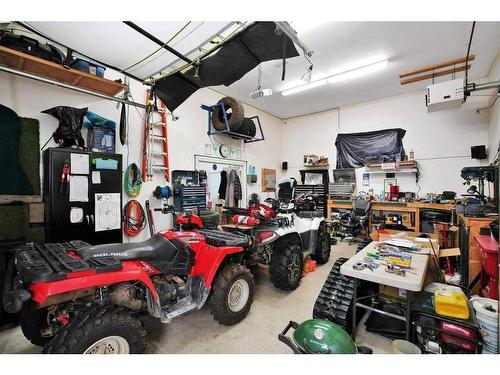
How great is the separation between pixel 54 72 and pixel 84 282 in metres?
2.67

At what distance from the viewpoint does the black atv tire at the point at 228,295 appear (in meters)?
2.12

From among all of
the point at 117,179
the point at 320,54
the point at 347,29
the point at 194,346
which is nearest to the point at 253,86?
the point at 320,54

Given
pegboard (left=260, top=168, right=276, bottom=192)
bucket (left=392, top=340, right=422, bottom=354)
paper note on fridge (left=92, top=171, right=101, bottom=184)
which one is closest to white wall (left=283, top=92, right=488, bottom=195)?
pegboard (left=260, top=168, right=276, bottom=192)

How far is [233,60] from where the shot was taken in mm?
2604

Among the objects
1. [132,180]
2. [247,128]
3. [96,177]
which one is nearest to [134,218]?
[132,180]

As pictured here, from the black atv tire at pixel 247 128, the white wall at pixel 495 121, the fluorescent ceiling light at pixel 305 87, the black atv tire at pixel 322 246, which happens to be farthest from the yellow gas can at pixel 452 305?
the black atv tire at pixel 247 128

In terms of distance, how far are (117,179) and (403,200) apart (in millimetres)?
5933

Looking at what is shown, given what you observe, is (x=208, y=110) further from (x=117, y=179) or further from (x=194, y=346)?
(x=194, y=346)

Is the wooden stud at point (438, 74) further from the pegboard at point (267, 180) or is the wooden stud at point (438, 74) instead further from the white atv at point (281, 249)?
the pegboard at point (267, 180)

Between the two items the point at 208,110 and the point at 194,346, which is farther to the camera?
the point at 208,110

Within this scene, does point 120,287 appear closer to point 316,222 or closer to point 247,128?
point 316,222

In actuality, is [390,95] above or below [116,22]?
above

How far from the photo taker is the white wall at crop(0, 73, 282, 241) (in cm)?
277

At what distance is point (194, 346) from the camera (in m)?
1.95
